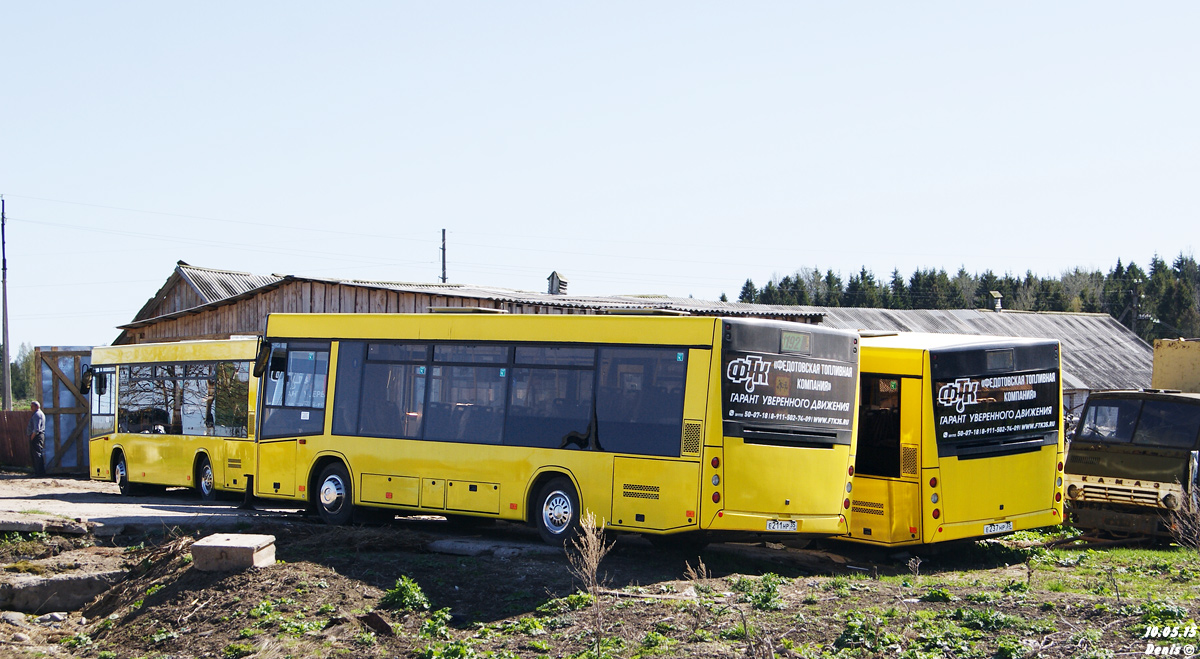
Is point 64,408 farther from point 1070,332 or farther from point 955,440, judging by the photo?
point 1070,332

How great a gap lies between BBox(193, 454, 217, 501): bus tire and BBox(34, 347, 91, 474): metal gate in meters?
9.53

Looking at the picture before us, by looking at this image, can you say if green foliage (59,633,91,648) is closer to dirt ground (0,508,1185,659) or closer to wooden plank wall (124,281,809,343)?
dirt ground (0,508,1185,659)

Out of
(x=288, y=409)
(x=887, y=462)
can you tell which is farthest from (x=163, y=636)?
(x=887, y=462)

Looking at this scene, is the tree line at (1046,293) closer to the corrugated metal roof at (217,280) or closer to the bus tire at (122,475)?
the corrugated metal roof at (217,280)

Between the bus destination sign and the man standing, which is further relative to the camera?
the man standing

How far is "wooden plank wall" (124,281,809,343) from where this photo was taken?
24922mm

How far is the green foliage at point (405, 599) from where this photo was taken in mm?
10039

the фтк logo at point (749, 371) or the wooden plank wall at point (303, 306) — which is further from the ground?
the wooden plank wall at point (303, 306)

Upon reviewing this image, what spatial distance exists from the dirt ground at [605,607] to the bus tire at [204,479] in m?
5.45

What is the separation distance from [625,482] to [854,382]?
10.1 feet

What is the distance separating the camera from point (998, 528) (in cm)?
1298

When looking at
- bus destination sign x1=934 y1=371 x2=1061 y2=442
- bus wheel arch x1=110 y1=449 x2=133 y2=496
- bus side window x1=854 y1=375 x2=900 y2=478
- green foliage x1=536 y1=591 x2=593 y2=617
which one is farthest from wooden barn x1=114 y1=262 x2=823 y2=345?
green foliage x1=536 y1=591 x2=593 y2=617

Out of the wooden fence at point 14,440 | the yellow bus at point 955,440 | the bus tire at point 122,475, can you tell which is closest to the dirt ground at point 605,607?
the yellow bus at point 955,440

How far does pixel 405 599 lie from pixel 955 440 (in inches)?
272
